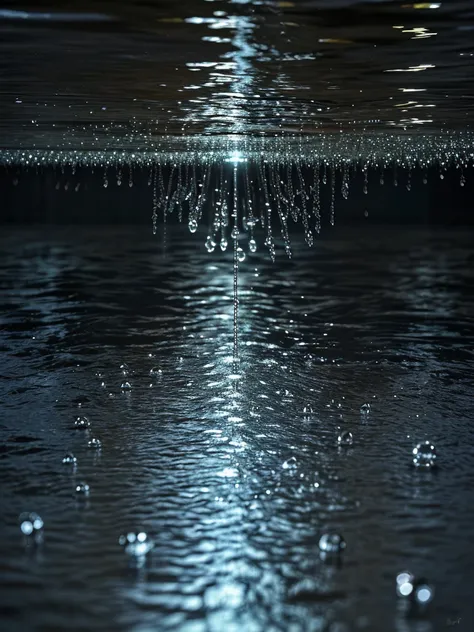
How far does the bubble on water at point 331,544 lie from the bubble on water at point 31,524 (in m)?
1.10

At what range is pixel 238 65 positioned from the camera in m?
3.85

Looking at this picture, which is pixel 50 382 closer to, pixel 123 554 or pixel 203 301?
pixel 123 554

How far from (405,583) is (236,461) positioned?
1374mm

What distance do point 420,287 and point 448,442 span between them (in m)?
6.06

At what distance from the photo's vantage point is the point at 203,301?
29.9ft

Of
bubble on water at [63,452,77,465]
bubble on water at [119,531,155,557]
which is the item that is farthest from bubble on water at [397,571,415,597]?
bubble on water at [63,452,77,465]

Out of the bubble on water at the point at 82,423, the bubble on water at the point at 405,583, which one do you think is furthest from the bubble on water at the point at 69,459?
the bubble on water at the point at 405,583

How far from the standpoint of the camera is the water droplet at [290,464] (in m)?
3.97

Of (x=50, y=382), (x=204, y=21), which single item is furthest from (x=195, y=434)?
(x=204, y=21)

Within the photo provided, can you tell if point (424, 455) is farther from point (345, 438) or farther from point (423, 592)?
point (423, 592)

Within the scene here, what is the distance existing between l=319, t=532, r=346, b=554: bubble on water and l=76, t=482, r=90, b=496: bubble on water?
1.11 metres

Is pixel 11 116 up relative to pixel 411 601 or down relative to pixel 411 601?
up

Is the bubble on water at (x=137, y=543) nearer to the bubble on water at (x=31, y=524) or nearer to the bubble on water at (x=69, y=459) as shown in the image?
the bubble on water at (x=31, y=524)

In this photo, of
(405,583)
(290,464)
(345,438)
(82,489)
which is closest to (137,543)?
(82,489)
